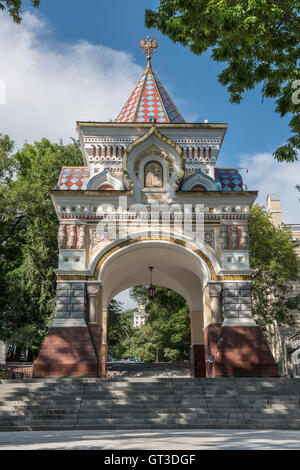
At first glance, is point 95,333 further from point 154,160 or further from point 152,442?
point 152,442

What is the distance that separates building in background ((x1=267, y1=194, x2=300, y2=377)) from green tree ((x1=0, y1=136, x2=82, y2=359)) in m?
11.4

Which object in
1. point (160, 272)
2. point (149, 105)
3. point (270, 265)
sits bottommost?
point (160, 272)

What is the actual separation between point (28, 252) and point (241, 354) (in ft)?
42.0

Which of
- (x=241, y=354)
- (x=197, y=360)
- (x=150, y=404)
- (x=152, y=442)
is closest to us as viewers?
(x=152, y=442)

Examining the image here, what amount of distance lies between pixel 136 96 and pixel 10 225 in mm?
10303

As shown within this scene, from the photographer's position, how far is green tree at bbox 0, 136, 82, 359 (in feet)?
73.6

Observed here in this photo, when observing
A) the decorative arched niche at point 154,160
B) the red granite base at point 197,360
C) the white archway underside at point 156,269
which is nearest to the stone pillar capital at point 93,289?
the white archway underside at point 156,269

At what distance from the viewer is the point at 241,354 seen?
14.2 metres

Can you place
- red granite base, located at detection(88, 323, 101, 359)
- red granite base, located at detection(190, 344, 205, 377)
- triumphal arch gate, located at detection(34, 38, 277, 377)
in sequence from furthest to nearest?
red granite base, located at detection(190, 344, 205, 377), red granite base, located at detection(88, 323, 101, 359), triumphal arch gate, located at detection(34, 38, 277, 377)

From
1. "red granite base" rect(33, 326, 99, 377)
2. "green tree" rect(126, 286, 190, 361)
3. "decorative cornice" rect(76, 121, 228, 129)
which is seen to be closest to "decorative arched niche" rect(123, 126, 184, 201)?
"decorative cornice" rect(76, 121, 228, 129)

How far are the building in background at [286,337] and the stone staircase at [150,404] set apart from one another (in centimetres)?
1241

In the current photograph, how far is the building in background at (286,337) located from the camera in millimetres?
24609

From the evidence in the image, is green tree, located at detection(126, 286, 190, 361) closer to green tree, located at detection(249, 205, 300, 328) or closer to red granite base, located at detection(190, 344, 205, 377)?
green tree, located at detection(249, 205, 300, 328)

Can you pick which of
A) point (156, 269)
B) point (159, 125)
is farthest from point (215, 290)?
point (159, 125)
